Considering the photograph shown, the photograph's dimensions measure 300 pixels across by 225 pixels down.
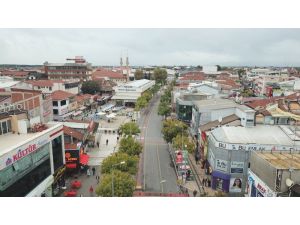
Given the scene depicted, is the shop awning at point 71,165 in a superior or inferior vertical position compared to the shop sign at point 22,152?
inferior

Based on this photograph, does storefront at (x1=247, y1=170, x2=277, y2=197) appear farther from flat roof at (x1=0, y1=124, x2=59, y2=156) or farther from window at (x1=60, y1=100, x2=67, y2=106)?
window at (x1=60, y1=100, x2=67, y2=106)

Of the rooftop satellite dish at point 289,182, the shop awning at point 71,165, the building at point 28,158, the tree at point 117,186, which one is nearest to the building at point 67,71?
the shop awning at point 71,165

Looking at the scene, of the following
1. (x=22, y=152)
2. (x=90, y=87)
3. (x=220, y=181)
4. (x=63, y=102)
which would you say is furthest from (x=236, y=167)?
(x=90, y=87)

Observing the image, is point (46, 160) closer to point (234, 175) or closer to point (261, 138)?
point (234, 175)

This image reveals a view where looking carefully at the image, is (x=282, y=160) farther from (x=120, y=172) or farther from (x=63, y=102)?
(x=63, y=102)

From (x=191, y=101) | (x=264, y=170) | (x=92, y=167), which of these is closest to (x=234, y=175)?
(x=264, y=170)

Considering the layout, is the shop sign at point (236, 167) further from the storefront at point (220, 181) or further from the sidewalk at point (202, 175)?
the sidewalk at point (202, 175)
